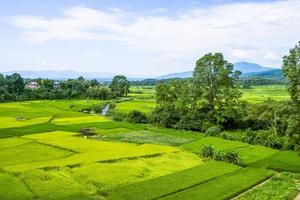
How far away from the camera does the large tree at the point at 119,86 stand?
122938 mm

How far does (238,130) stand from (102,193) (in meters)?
34.5

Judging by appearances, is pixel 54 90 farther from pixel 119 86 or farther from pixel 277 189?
pixel 277 189

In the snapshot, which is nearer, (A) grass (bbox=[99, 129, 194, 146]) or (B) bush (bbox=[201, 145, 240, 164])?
(B) bush (bbox=[201, 145, 240, 164])

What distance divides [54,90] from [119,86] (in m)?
19.2

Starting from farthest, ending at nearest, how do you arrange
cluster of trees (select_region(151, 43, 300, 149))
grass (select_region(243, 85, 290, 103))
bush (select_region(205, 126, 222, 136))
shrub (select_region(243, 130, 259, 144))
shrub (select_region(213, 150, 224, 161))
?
grass (select_region(243, 85, 290, 103)) → bush (select_region(205, 126, 222, 136)) → cluster of trees (select_region(151, 43, 300, 149)) → shrub (select_region(243, 130, 259, 144)) → shrub (select_region(213, 150, 224, 161))

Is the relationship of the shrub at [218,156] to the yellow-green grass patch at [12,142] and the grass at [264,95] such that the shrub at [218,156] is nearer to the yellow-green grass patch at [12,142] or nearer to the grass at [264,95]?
the yellow-green grass patch at [12,142]

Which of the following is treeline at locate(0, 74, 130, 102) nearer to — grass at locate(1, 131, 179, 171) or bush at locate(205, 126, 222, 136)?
grass at locate(1, 131, 179, 171)

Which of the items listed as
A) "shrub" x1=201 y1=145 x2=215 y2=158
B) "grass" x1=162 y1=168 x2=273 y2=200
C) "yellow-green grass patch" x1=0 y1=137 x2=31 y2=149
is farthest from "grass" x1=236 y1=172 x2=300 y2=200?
"yellow-green grass patch" x1=0 y1=137 x2=31 y2=149

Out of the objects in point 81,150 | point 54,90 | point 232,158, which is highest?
point 54,90

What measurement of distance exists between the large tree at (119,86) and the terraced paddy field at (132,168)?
239 feet

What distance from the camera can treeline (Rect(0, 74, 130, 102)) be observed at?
10533 cm

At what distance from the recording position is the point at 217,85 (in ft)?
183

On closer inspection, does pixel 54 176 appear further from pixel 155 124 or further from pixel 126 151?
pixel 155 124

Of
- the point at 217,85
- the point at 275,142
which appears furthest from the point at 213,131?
the point at 275,142
